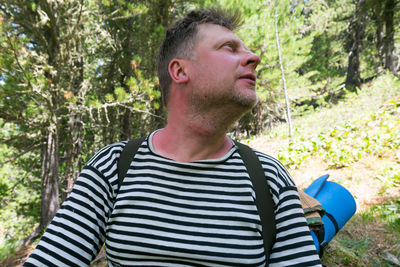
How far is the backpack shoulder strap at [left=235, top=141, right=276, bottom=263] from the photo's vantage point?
1.16 m

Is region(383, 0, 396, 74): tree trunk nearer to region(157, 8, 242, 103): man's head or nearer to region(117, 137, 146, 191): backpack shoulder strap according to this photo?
region(157, 8, 242, 103): man's head

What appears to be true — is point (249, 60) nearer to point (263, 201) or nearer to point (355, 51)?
point (263, 201)

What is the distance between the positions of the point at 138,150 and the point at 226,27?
971 mm

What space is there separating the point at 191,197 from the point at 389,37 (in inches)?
477

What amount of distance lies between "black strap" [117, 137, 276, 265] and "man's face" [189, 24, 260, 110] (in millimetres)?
299

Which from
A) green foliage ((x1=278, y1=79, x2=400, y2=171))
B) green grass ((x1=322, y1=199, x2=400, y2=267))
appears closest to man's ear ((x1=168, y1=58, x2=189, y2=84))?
green grass ((x1=322, y1=199, x2=400, y2=267))

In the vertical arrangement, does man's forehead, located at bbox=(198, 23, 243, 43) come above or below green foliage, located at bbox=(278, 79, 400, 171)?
above

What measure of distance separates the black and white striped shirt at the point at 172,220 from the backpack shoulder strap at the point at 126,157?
26 millimetres

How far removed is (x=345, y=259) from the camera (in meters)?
2.22

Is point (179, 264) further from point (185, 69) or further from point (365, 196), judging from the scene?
point (365, 196)

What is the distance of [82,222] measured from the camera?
3.78ft

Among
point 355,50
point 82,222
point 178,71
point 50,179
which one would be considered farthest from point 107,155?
point 355,50

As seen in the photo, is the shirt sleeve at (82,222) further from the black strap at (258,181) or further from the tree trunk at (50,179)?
the tree trunk at (50,179)

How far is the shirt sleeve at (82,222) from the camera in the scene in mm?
1093
